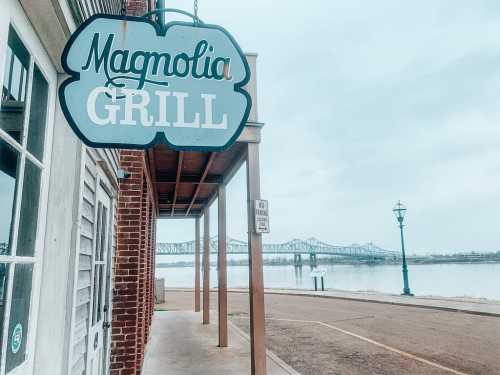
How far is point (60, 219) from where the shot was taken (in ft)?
7.45

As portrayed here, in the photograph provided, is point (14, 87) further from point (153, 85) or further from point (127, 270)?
point (127, 270)

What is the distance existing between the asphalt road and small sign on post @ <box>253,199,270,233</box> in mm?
2581

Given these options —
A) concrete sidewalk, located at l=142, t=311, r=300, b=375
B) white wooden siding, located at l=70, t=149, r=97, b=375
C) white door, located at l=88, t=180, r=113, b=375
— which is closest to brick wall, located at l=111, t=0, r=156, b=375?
white door, located at l=88, t=180, r=113, b=375

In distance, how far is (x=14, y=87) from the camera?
71.3 inches

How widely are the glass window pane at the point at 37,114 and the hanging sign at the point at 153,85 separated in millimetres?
318

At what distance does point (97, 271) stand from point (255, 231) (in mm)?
2315

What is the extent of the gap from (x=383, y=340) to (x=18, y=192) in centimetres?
864

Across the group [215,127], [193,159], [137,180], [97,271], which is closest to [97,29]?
[215,127]

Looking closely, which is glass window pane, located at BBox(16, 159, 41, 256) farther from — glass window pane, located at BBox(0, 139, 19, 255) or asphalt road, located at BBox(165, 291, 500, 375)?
asphalt road, located at BBox(165, 291, 500, 375)

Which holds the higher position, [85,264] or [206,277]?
[85,264]

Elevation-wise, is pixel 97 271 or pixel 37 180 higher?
pixel 37 180

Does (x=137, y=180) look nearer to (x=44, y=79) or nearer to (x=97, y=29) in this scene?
(x=44, y=79)

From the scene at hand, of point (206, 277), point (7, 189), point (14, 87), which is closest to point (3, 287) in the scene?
point (7, 189)

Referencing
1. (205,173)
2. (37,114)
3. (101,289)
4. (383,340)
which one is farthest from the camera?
(383,340)
